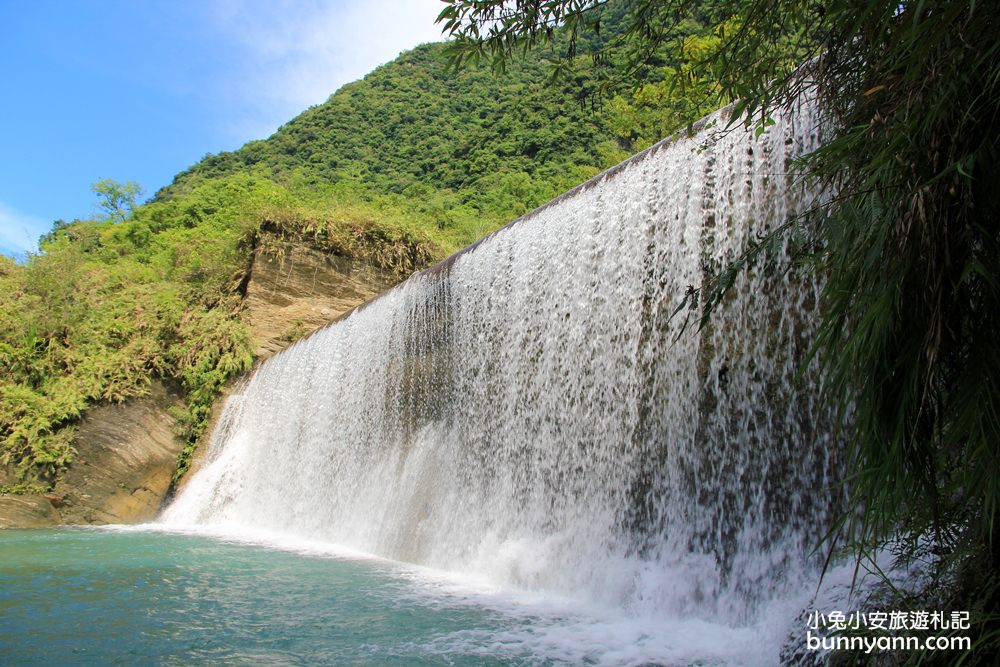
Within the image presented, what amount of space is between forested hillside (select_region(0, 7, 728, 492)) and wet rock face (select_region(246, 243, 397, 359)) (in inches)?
10.6

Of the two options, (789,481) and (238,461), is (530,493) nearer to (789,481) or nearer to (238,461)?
(789,481)

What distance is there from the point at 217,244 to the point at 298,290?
2815mm

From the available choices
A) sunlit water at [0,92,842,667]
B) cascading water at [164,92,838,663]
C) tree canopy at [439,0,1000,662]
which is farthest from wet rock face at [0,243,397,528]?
tree canopy at [439,0,1000,662]

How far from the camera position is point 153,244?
20656 millimetres

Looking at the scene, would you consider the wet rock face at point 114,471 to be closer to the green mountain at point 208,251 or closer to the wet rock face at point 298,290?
the green mountain at point 208,251

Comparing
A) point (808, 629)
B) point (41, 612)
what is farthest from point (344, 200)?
point (808, 629)

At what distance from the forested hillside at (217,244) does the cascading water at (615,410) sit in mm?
985

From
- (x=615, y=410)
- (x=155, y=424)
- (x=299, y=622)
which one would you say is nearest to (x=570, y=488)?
(x=615, y=410)

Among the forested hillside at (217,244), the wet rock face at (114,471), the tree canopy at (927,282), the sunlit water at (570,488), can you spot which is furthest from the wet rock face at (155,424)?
the tree canopy at (927,282)

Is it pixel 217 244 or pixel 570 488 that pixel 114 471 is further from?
pixel 570 488

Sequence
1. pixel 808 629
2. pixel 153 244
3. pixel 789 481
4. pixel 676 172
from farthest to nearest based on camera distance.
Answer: pixel 153 244, pixel 676 172, pixel 789 481, pixel 808 629

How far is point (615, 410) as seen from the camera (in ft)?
19.2

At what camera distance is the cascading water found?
4.45 meters

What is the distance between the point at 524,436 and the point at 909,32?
5626mm
